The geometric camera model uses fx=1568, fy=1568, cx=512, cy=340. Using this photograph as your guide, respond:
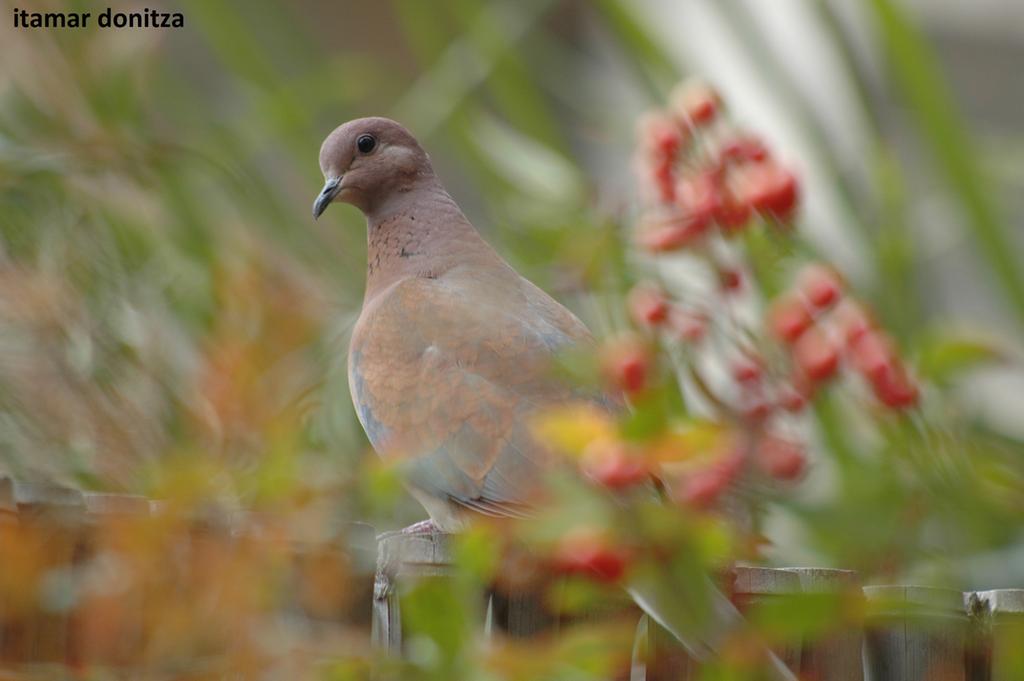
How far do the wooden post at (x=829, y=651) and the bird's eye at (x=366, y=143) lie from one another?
56cm

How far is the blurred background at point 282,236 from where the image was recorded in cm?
132

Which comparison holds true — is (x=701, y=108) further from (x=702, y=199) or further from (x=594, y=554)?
(x=594, y=554)

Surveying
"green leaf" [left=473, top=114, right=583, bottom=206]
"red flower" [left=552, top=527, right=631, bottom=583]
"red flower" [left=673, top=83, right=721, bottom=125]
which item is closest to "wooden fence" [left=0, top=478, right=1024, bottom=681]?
"red flower" [left=552, top=527, right=631, bottom=583]

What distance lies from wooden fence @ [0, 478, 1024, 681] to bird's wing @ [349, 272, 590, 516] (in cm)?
24

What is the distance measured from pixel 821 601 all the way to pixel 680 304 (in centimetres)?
51

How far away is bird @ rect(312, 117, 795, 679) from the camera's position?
1.37 meters

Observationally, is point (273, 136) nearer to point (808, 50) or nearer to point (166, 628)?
point (166, 628)

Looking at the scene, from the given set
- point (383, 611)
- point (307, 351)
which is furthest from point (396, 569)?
point (307, 351)

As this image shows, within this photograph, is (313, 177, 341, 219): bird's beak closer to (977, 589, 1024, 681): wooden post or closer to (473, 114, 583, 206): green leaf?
(473, 114, 583, 206): green leaf

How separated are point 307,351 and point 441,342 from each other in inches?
12.5

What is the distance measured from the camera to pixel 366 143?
4.65 feet

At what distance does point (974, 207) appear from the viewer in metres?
1.51

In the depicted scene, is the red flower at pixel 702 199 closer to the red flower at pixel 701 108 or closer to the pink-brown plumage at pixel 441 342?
the red flower at pixel 701 108

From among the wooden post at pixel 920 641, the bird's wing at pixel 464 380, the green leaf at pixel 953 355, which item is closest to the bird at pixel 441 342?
the bird's wing at pixel 464 380
